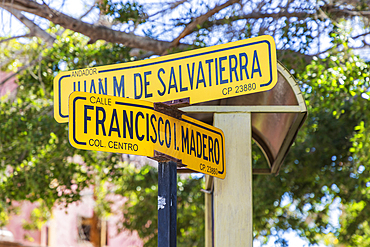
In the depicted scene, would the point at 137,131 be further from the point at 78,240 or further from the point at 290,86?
the point at 78,240

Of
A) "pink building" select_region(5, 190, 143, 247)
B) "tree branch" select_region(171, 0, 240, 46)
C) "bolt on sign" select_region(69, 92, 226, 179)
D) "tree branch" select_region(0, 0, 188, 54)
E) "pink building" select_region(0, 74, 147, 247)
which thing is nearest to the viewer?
"bolt on sign" select_region(69, 92, 226, 179)

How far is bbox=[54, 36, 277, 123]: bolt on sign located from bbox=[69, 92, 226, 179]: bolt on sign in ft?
Result: 0.64

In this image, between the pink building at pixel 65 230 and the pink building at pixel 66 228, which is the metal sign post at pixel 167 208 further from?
the pink building at pixel 66 228

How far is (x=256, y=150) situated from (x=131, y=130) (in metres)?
5.73

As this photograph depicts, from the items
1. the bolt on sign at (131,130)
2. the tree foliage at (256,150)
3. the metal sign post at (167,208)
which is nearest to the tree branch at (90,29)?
the tree foliage at (256,150)

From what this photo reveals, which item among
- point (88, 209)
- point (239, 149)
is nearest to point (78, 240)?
point (88, 209)

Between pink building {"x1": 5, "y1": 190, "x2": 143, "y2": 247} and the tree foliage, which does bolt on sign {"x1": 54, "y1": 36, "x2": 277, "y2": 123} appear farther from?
pink building {"x1": 5, "y1": 190, "x2": 143, "y2": 247}

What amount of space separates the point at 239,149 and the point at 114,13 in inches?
170

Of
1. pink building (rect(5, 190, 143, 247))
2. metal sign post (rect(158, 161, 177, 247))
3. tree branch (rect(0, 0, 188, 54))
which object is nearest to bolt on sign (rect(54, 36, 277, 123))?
metal sign post (rect(158, 161, 177, 247))

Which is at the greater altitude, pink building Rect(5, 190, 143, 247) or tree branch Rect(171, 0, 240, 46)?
tree branch Rect(171, 0, 240, 46)

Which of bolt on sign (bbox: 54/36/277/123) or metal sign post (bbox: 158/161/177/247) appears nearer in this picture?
metal sign post (bbox: 158/161/177/247)

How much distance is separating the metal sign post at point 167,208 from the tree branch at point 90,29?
13.4 feet

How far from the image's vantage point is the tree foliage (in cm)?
628

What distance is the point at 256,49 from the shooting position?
7.54ft
